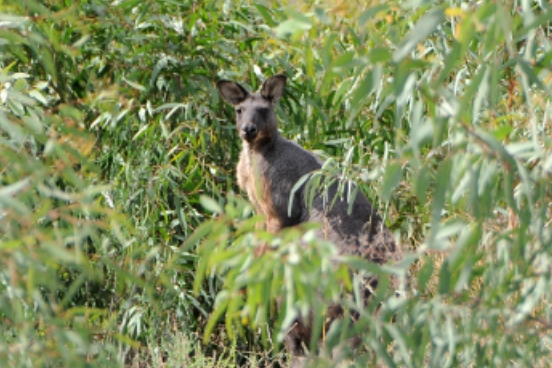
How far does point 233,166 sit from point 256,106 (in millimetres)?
667

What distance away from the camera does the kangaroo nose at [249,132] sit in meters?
6.32

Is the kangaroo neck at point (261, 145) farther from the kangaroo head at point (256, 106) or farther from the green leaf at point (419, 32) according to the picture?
the green leaf at point (419, 32)

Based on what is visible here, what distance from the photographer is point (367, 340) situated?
2896 millimetres

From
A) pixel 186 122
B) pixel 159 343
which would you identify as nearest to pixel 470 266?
pixel 159 343

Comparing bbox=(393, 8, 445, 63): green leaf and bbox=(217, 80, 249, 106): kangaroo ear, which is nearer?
bbox=(393, 8, 445, 63): green leaf

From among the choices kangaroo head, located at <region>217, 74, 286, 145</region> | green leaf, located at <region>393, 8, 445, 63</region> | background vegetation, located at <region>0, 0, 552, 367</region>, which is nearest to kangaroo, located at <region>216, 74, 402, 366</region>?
kangaroo head, located at <region>217, 74, 286, 145</region>

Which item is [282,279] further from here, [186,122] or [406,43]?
[186,122]

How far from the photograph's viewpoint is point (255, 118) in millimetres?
6426

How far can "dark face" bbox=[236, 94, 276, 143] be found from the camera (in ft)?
20.9

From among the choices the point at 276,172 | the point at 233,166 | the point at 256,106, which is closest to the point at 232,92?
the point at 256,106

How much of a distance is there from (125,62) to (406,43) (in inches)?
170

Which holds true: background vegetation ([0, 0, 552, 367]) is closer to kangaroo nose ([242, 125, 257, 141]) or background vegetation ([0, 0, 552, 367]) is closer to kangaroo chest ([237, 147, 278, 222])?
kangaroo chest ([237, 147, 278, 222])

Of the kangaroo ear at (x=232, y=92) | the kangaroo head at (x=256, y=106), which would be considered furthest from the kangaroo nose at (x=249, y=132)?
the kangaroo ear at (x=232, y=92)

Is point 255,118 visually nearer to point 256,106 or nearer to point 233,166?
point 256,106
